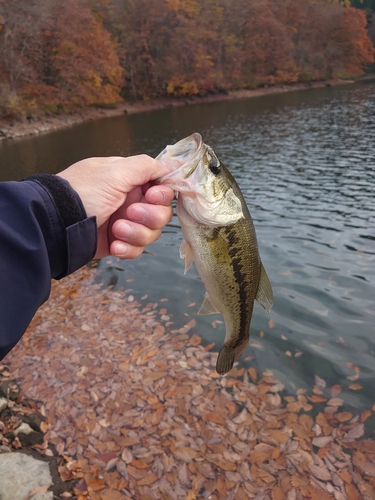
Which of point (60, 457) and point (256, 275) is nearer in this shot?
point (256, 275)

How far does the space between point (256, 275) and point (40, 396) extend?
4554mm

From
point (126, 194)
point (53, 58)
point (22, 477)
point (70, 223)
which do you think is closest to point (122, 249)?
point (126, 194)

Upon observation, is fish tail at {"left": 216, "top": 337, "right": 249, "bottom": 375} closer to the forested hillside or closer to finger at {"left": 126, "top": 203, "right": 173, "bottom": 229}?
finger at {"left": 126, "top": 203, "right": 173, "bottom": 229}

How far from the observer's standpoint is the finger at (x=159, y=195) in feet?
8.59

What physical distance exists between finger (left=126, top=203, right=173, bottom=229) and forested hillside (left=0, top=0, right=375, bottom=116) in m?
42.6

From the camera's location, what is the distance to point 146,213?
2680 millimetres

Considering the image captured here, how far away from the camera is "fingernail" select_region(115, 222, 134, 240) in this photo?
8.86 feet

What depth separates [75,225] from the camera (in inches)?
88.9

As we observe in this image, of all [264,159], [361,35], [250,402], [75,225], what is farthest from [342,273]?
[361,35]

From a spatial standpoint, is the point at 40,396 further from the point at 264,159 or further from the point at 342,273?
the point at 264,159

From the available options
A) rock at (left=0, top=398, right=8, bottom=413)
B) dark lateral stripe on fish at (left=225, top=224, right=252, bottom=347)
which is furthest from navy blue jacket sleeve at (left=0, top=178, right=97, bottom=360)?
rock at (left=0, top=398, right=8, bottom=413)

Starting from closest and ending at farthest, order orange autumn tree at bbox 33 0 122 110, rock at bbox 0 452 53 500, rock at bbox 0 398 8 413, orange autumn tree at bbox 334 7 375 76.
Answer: rock at bbox 0 452 53 500
rock at bbox 0 398 8 413
orange autumn tree at bbox 33 0 122 110
orange autumn tree at bbox 334 7 375 76

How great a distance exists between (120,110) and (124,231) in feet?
182

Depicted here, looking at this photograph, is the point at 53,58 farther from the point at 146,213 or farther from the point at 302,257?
the point at 146,213
